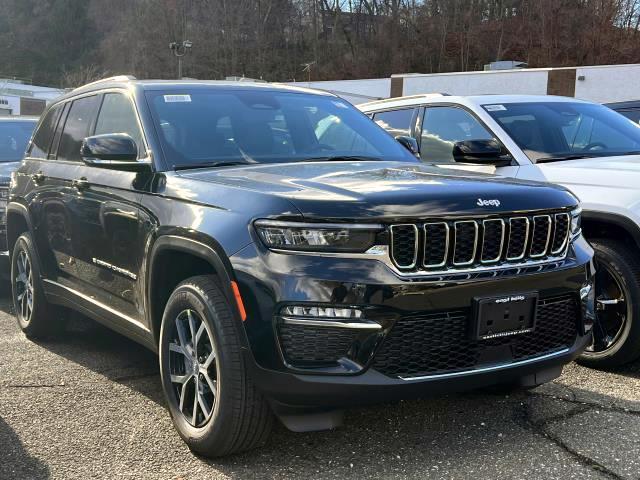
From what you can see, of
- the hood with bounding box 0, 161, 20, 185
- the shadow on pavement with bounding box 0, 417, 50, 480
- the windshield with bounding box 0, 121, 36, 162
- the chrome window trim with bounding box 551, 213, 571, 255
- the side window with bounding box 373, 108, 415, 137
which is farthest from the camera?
the windshield with bounding box 0, 121, 36, 162

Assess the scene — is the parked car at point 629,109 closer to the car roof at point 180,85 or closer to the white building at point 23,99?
the car roof at point 180,85

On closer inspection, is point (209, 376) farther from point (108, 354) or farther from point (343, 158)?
point (108, 354)

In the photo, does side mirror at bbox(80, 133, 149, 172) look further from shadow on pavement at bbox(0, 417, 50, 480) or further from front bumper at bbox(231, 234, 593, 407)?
shadow on pavement at bbox(0, 417, 50, 480)

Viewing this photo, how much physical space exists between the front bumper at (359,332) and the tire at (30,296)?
114 inches

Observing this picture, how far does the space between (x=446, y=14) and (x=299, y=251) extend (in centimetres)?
5323

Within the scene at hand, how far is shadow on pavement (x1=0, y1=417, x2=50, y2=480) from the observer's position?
3.19m

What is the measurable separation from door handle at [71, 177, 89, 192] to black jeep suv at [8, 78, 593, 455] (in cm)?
14

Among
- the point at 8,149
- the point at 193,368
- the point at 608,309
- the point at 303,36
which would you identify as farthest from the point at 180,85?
the point at 303,36

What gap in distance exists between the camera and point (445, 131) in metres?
6.01

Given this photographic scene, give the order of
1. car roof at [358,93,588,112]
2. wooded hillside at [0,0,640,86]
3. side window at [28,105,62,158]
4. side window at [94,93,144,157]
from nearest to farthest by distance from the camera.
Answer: side window at [94,93,144,157]
side window at [28,105,62,158]
car roof at [358,93,588,112]
wooded hillside at [0,0,640,86]

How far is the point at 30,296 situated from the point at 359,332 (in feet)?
11.8

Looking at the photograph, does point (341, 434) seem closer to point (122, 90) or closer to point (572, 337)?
point (572, 337)

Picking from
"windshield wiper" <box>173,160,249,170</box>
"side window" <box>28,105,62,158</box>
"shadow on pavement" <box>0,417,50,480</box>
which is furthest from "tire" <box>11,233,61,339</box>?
"windshield wiper" <box>173,160,249,170</box>

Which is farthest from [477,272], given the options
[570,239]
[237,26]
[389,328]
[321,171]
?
[237,26]
